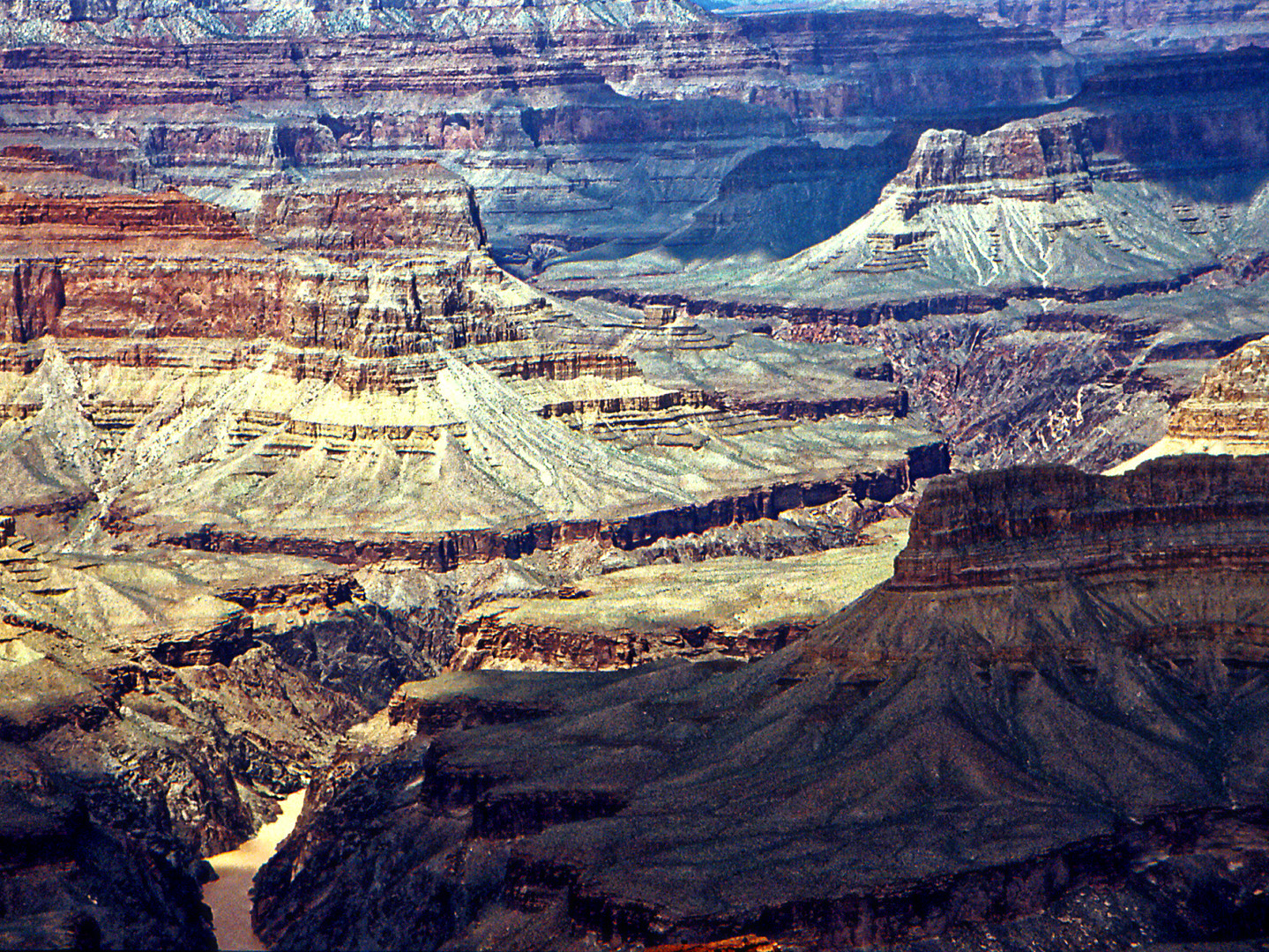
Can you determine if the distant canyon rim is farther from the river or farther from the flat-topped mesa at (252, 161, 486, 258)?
the river

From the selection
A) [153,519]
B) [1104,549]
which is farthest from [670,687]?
[153,519]

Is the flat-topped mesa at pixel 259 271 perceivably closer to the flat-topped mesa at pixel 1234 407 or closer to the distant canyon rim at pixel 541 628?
the distant canyon rim at pixel 541 628

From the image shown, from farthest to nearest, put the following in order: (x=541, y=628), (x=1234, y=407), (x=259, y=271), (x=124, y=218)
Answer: (x=124, y=218) → (x=259, y=271) → (x=1234, y=407) → (x=541, y=628)

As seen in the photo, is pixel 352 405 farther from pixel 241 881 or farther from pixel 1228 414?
pixel 241 881

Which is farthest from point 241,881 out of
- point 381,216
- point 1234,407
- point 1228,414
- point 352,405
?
point 381,216

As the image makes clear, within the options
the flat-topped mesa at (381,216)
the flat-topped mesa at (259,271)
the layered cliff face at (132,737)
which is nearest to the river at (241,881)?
the layered cliff face at (132,737)

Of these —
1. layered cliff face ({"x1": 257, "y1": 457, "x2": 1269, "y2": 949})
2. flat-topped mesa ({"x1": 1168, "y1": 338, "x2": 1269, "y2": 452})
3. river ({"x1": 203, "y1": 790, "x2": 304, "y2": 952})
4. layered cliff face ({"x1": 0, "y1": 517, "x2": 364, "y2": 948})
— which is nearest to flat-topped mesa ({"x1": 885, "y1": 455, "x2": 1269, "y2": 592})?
layered cliff face ({"x1": 257, "y1": 457, "x2": 1269, "y2": 949})

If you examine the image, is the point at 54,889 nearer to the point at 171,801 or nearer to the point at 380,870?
the point at 380,870
